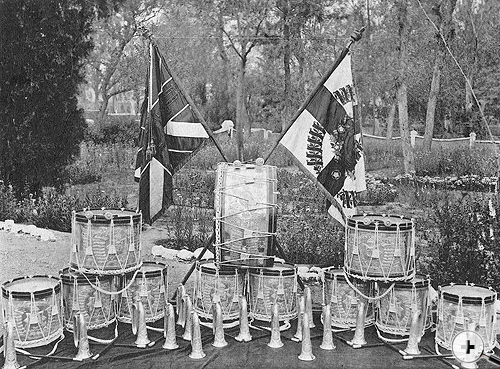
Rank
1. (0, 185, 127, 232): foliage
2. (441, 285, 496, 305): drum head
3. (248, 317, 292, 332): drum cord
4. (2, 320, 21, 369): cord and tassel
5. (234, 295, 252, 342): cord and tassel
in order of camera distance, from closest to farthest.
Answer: (2, 320, 21, 369): cord and tassel → (441, 285, 496, 305): drum head → (234, 295, 252, 342): cord and tassel → (248, 317, 292, 332): drum cord → (0, 185, 127, 232): foliage

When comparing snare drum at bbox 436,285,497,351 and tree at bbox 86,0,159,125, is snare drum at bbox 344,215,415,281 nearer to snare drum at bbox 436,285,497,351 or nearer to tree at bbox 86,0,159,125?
snare drum at bbox 436,285,497,351

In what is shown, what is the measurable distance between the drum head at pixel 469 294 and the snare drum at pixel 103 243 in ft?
7.25

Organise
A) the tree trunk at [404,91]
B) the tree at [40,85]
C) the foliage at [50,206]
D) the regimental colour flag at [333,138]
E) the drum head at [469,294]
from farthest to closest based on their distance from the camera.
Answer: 1. the foliage at [50,206]
2. the tree at [40,85]
3. the tree trunk at [404,91]
4. the regimental colour flag at [333,138]
5. the drum head at [469,294]

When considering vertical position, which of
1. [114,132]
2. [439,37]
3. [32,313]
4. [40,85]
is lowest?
[32,313]

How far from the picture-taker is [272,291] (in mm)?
4492

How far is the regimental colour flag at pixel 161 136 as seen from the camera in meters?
4.66

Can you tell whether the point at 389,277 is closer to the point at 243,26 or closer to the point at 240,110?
the point at 240,110

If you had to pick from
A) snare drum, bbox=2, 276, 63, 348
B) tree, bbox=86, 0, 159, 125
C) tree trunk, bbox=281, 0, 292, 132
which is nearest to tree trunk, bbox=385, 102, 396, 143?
tree trunk, bbox=281, 0, 292, 132

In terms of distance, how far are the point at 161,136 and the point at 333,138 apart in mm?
1326

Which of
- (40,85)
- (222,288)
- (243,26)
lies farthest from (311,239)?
(40,85)

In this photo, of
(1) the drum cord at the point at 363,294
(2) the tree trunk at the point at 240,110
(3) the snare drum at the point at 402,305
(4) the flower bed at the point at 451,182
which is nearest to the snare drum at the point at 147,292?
(1) the drum cord at the point at 363,294

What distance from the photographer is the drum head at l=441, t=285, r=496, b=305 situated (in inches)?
157

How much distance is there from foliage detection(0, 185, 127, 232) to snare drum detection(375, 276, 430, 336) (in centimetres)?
309

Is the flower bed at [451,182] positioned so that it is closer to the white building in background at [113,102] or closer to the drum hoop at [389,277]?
the drum hoop at [389,277]
